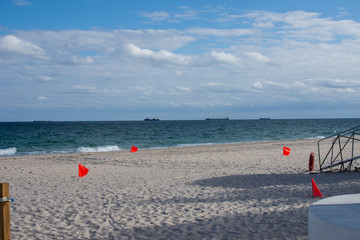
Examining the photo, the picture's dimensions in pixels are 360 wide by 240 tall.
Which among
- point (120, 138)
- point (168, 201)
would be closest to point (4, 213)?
point (168, 201)

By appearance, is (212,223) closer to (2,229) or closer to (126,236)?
(126,236)

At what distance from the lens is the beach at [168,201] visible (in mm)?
6438

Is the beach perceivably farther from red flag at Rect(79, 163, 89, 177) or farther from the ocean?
the ocean

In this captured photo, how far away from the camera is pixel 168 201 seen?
8609mm

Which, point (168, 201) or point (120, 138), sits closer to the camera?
point (168, 201)

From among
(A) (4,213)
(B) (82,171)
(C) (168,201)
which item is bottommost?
(C) (168,201)

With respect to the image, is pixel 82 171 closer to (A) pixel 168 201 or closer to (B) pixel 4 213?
(A) pixel 168 201

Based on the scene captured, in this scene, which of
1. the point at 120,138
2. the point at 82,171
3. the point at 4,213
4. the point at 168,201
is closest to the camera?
the point at 4,213

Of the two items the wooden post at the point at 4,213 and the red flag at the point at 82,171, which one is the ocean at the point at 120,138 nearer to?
the red flag at the point at 82,171

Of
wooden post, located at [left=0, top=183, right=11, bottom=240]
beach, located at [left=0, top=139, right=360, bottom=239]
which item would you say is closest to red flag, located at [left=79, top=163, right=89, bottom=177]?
beach, located at [left=0, top=139, right=360, bottom=239]

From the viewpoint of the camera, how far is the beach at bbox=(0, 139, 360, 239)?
644 cm

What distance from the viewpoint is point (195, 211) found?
302 inches

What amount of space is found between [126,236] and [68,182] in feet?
20.5

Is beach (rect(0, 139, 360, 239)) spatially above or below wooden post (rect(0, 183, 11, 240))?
below
